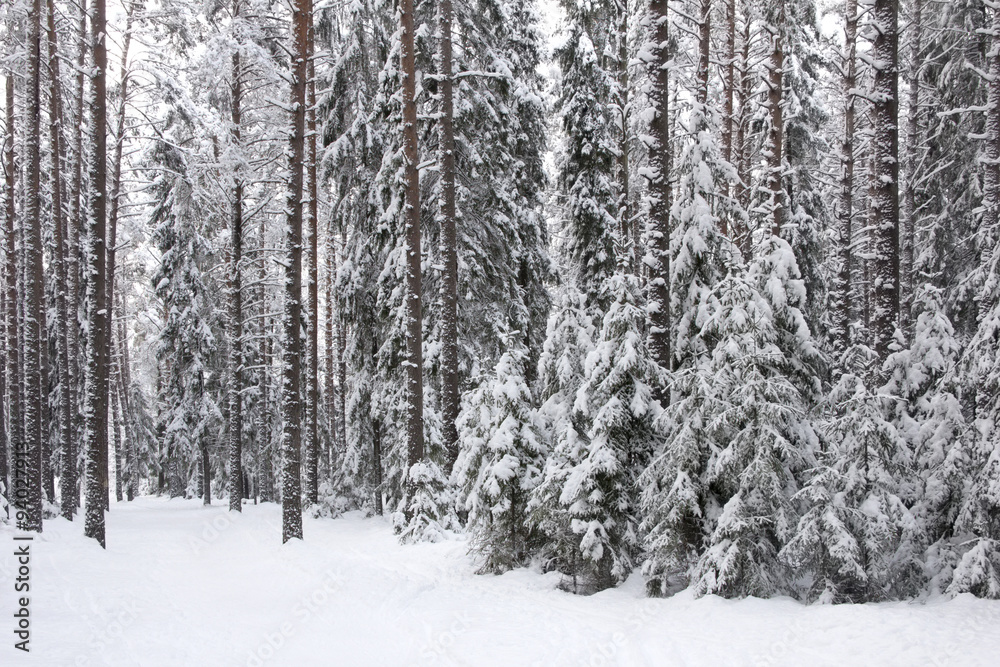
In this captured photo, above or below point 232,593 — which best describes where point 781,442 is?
above

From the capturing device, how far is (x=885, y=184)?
9828 millimetres

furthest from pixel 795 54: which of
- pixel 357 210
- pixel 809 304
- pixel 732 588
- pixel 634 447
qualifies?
pixel 732 588

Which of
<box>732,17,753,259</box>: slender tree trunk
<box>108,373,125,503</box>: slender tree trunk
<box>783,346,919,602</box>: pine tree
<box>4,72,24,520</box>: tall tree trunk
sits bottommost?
<box>108,373,125,503</box>: slender tree trunk

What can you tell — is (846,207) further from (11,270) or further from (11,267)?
(11,267)

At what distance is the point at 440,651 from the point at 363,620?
1.77 metres

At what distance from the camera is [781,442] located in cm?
794

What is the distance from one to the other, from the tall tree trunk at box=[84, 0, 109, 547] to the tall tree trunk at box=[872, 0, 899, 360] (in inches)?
570

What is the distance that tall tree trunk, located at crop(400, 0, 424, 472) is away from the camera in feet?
Answer: 47.1

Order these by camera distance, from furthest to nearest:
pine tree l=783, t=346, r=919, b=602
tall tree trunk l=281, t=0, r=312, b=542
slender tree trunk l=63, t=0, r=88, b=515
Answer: slender tree trunk l=63, t=0, r=88, b=515
tall tree trunk l=281, t=0, r=312, b=542
pine tree l=783, t=346, r=919, b=602

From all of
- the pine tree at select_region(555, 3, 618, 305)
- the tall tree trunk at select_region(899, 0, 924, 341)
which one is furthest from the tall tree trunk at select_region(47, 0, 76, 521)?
the tall tree trunk at select_region(899, 0, 924, 341)

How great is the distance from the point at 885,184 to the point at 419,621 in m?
9.06

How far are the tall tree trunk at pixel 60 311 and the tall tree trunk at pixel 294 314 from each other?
5326 millimetres

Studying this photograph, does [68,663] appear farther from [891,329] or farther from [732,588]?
[891,329]

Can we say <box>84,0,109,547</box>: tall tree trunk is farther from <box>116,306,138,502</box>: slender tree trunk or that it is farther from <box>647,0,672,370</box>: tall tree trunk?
<box>116,306,138,502</box>: slender tree trunk
